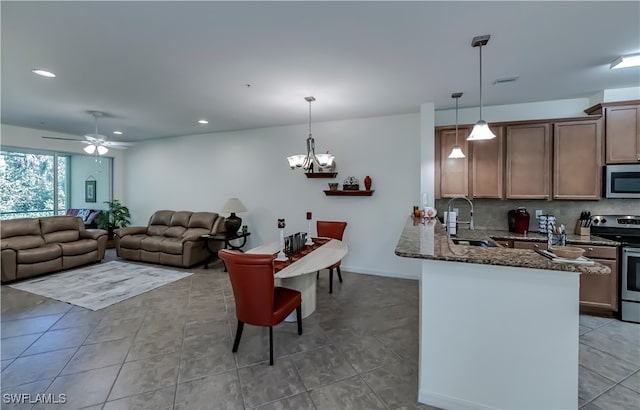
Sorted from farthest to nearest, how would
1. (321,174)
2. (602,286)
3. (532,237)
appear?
1. (321,174)
2. (532,237)
3. (602,286)

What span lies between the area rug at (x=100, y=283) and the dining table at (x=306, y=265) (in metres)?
2.25

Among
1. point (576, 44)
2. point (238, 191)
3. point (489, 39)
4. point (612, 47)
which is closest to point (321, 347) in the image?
point (489, 39)

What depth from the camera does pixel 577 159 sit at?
3580mm

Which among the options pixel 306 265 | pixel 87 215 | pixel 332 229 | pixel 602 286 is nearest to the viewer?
pixel 306 265

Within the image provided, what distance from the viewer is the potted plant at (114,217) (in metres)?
6.91

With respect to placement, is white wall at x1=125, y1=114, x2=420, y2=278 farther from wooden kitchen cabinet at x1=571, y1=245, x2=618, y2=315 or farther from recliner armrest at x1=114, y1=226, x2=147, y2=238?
wooden kitchen cabinet at x1=571, y1=245, x2=618, y2=315

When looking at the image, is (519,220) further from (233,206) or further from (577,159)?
(233,206)

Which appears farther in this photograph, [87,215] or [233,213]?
[87,215]

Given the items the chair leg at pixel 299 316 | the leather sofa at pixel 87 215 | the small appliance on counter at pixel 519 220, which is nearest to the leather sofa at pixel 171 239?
the leather sofa at pixel 87 215

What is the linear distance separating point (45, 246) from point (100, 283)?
152 centimetres

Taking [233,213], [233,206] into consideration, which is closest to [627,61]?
[233,206]

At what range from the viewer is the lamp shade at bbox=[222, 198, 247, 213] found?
17.9ft

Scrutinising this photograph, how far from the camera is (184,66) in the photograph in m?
2.86

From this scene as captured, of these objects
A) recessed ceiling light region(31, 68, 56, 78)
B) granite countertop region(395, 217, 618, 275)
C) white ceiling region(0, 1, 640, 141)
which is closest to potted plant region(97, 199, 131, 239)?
white ceiling region(0, 1, 640, 141)
